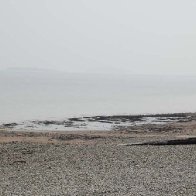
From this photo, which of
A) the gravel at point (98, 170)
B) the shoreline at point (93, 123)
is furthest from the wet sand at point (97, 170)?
the shoreline at point (93, 123)

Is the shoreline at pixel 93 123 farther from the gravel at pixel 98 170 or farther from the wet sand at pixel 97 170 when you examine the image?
the gravel at pixel 98 170

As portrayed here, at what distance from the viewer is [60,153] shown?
28.0 metres

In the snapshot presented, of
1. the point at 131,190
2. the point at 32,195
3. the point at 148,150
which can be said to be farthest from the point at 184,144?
the point at 32,195

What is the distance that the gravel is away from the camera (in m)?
17.3

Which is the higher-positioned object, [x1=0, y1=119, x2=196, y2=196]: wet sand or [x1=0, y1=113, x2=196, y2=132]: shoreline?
[x1=0, y1=113, x2=196, y2=132]: shoreline

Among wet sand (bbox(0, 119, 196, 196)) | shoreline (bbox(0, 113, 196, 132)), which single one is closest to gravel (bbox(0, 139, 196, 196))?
wet sand (bbox(0, 119, 196, 196))

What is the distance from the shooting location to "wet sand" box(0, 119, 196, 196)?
1742cm

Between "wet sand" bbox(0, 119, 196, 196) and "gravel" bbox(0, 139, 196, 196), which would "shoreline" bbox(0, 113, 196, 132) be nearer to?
"wet sand" bbox(0, 119, 196, 196)

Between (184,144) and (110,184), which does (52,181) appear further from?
(184,144)

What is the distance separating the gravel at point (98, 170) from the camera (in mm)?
17328

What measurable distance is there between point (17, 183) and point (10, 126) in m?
34.3

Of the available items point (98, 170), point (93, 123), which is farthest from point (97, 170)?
point (93, 123)

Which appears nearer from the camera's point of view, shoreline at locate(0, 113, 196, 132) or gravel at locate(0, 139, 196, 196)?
gravel at locate(0, 139, 196, 196)

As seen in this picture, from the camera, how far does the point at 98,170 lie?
21.7 m
